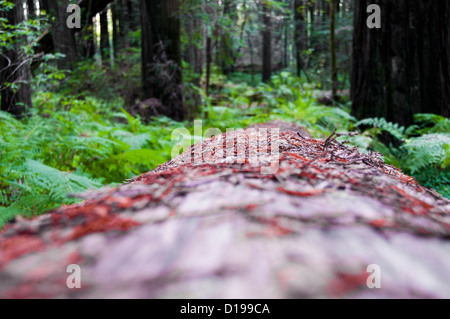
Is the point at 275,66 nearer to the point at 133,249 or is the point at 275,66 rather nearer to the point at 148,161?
the point at 148,161

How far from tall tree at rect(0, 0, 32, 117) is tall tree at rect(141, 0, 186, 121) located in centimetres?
234

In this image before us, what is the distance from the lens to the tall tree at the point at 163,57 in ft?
20.7

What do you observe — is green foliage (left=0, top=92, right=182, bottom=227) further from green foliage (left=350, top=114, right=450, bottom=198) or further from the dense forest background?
green foliage (left=350, top=114, right=450, bottom=198)

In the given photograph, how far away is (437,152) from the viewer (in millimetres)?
2797

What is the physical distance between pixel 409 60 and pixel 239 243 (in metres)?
4.43

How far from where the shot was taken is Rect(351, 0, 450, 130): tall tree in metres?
3.92

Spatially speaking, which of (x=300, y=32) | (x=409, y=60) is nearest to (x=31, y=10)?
(x=409, y=60)

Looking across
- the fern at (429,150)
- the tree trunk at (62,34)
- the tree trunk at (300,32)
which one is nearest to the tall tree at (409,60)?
the fern at (429,150)

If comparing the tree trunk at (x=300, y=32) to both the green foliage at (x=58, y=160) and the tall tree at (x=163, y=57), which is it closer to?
the tall tree at (x=163, y=57)

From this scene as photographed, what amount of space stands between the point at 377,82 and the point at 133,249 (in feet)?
14.7

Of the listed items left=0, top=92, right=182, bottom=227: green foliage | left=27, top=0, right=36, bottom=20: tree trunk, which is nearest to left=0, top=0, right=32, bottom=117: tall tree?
left=0, top=92, right=182, bottom=227: green foliage

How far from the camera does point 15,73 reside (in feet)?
14.5

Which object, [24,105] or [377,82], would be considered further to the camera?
[24,105]
